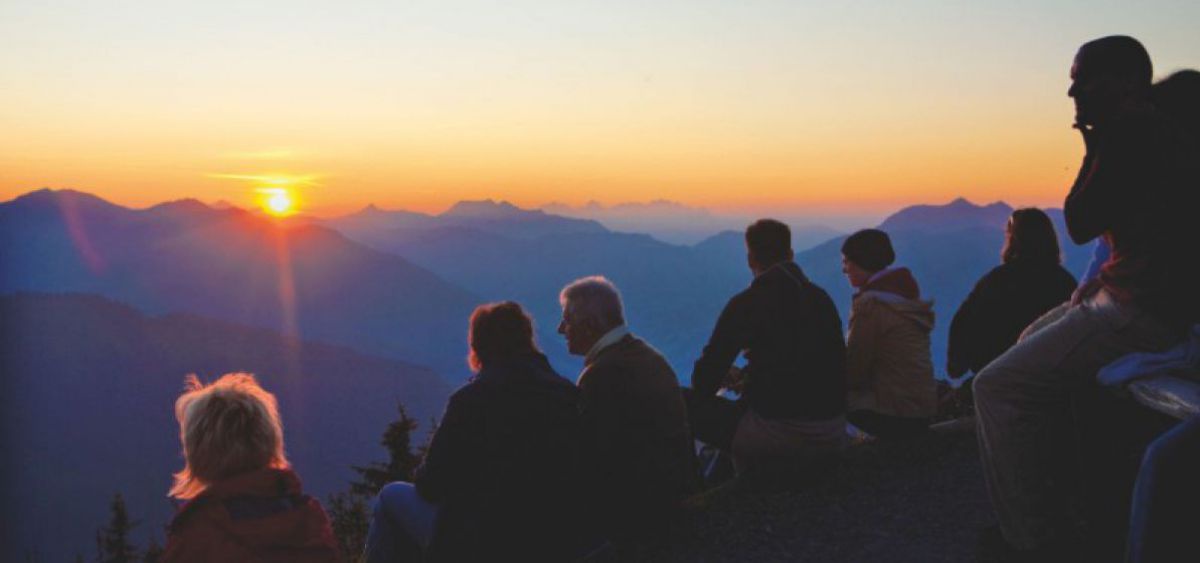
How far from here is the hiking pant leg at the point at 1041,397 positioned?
11.2 ft

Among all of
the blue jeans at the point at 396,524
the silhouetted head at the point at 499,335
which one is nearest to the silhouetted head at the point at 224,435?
the silhouetted head at the point at 499,335

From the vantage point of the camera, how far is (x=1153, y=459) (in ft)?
10.1

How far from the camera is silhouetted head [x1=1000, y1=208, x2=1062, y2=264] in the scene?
19.0ft

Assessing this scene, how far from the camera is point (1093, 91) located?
11.0ft

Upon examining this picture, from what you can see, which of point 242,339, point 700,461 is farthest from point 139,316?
point 700,461

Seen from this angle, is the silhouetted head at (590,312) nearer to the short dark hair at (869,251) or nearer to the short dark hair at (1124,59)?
the short dark hair at (869,251)

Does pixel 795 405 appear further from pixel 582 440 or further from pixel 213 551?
pixel 213 551

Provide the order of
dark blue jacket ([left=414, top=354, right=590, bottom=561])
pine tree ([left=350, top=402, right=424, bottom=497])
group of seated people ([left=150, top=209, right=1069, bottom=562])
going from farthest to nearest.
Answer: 1. pine tree ([left=350, top=402, right=424, bottom=497])
2. dark blue jacket ([left=414, top=354, right=590, bottom=561])
3. group of seated people ([left=150, top=209, right=1069, bottom=562])

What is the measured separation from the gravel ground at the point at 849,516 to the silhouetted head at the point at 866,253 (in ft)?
3.88

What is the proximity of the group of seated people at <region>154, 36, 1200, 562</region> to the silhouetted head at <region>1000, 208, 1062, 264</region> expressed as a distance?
0.01 meters

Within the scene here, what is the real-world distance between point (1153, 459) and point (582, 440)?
7.07 feet

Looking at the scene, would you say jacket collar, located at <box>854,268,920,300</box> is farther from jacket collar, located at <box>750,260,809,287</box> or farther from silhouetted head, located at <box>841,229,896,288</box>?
jacket collar, located at <box>750,260,809,287</box>

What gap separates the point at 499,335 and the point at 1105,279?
2380 mm

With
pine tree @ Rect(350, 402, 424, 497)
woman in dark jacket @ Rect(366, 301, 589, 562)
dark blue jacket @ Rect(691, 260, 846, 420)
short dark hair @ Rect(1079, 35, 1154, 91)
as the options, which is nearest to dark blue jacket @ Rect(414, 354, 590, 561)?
woman in dark jacket @ Rect(366, 301, 589, 562)
